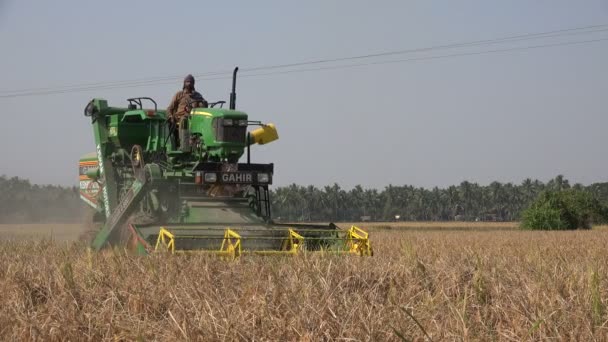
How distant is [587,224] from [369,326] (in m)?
53.7

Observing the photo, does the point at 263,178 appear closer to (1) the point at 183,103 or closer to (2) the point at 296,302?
(1) the point at 183,103

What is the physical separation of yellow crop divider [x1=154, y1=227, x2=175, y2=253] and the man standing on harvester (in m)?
2.53

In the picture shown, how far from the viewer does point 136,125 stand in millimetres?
13164

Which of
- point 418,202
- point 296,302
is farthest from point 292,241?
point 418,202

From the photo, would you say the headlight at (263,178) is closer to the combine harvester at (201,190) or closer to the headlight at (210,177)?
the combine harvester at (201,190)

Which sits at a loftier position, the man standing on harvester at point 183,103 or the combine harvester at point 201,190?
the man standing on harvester at point 183,103

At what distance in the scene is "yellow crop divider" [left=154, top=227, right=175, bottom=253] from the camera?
949cm

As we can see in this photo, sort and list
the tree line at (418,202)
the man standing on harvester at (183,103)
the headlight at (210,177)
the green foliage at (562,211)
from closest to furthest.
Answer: the headlight at (210,177) → the man standing on harvester at (183,103) → the green foliage at (562,211) → the tree line at (418,202)

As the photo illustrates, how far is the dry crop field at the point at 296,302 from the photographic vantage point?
4.76 metres

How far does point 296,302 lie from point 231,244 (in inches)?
183

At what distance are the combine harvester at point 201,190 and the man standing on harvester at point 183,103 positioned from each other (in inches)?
3.1

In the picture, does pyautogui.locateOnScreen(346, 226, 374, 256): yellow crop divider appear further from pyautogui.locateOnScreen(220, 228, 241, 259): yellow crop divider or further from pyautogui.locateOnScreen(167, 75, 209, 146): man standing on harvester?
pyautogui.locateOnScreen(167, 75, 209, 146): man standing on harvester

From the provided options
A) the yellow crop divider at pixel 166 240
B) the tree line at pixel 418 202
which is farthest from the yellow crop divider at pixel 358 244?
the tree line at pixel 418 202

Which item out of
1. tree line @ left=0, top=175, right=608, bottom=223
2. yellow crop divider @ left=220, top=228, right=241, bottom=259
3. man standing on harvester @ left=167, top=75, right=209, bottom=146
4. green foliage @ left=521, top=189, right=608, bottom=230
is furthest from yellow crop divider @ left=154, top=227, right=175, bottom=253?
tree line @ left=0, top=175, right=608, bottom=223
